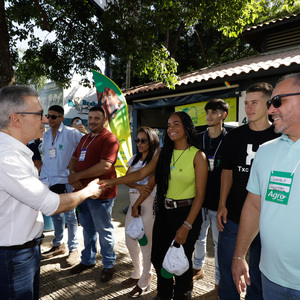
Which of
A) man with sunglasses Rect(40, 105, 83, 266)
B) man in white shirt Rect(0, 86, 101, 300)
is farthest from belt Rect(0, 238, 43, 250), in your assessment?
man with sunglasses Rect(40, 105, 83, 266)

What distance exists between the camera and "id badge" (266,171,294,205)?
4.74ft

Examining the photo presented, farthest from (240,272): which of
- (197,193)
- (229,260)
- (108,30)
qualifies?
(108,30)

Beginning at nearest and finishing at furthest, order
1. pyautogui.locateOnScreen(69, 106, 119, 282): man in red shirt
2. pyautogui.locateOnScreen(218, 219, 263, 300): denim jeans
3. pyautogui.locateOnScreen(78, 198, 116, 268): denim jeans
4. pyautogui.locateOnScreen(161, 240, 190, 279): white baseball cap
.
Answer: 1. pyautogui.locateOnScreen(218, 219, 263, 300): denim jeans
2. pyautogui.locateOnScreen(161, 240, 190, 279): white baseball cap
3. pyautogui.locateOnScreen(69, 106, 119, 282): man in red shirt
4. pyautogui.locateOnScreen(78, 198, 116, 268): denim jeans

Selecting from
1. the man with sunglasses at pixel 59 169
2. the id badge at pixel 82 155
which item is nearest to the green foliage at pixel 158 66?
the man with sunglasses at pixel 59 169

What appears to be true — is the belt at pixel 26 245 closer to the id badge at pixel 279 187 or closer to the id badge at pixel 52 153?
the id badge at pixel 279 187

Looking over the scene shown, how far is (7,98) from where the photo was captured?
180 cm

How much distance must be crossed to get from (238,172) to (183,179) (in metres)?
0.54

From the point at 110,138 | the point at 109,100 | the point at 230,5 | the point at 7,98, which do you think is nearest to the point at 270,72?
the point at 230,5

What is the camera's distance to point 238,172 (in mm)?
2387

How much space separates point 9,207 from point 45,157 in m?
2.69

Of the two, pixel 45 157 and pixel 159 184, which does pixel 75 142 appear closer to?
pixel 45 157

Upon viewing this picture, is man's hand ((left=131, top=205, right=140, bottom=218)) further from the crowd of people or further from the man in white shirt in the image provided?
the man in white shirt

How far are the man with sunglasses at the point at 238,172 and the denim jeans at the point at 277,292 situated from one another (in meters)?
0.70

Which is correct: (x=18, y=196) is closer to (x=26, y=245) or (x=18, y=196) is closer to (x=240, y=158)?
(x=26, y=245)
